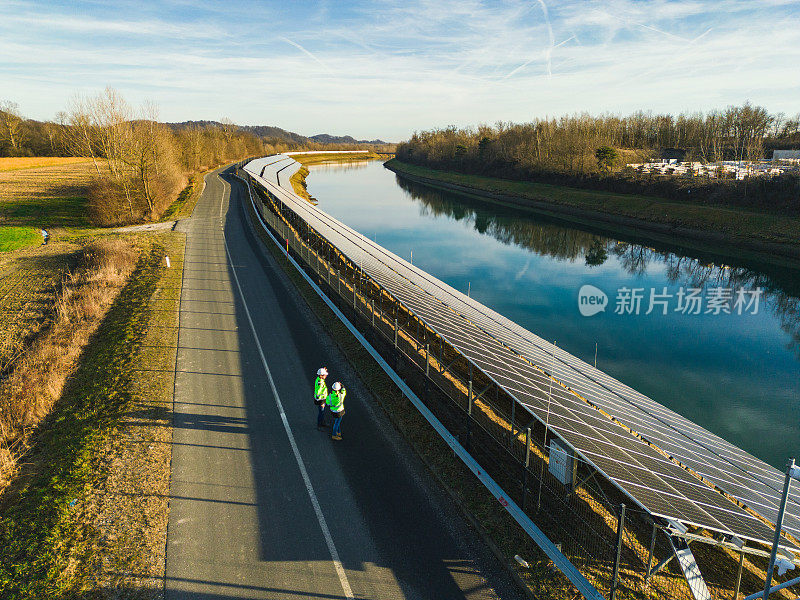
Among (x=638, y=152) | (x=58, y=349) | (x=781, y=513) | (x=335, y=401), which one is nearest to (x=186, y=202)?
(x=58, y=349)

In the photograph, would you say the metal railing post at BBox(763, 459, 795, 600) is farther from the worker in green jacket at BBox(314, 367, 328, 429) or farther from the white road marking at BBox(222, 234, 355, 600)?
the worker in green jacket at BBox(314, 367, 328, 429)

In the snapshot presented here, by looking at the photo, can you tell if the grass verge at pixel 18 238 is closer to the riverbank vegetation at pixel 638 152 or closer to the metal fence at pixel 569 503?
the metal fence at pixel 569 503

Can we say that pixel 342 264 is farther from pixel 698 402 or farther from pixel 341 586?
pixel 341 586

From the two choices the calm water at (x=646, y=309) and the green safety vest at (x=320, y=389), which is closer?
the green safety vest at (x=320, y=389)

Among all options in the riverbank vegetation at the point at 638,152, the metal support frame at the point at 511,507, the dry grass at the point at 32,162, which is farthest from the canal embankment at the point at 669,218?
the dry grass at the point at 32,162

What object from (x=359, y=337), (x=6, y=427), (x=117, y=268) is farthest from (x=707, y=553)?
(x=117, y=268)
